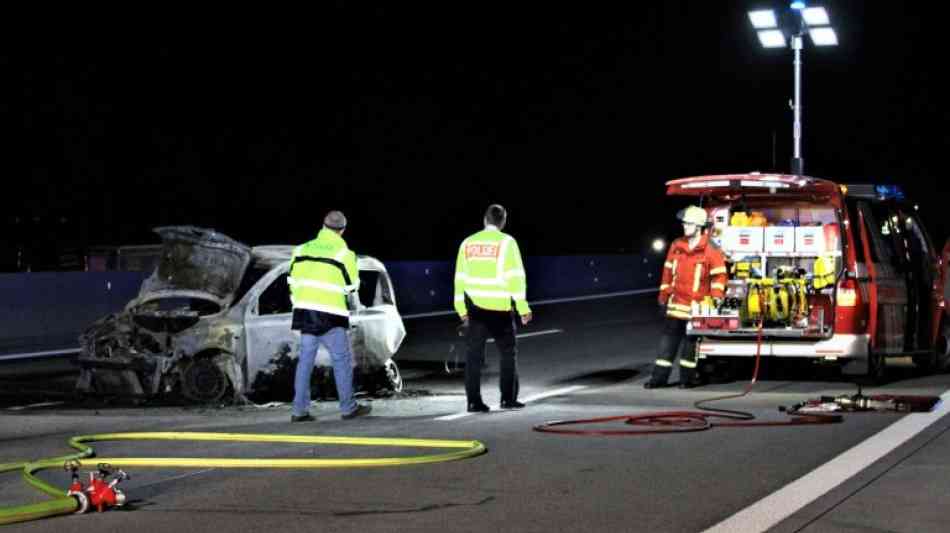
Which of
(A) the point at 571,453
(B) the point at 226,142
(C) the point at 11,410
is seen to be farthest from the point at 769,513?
(B) the point at 226,142

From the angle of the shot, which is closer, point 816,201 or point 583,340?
point 816,201

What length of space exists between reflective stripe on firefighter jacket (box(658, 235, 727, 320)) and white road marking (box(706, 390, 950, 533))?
10.2 feet

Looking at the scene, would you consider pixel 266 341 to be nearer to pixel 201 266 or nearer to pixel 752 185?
pixel 201 266

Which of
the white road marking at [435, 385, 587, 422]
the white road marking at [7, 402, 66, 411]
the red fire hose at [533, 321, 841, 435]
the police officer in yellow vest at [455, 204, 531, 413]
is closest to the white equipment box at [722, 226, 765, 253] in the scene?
the white road marking at [435, 385, 587, 422]

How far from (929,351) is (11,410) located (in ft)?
31.2

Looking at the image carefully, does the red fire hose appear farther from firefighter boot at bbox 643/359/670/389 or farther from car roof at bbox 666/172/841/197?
car roof at bbox 666/172/841/197

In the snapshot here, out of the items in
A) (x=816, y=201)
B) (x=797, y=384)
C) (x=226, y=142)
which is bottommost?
(x=797, y=384)

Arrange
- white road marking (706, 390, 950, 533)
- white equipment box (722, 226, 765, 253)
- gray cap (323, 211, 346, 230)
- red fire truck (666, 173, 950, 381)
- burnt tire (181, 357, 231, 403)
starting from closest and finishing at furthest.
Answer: white road marking (706, 390, 950, 533) < gray cap (323, 211, 346, 230) < burnt tire (181, 357, 231, 403) < red fire truck (666, 173, 950, 381) < white equipment box (722, 226, 765, 253)

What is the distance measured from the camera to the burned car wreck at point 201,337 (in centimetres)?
1373

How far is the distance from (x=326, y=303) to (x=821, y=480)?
5.15 metres

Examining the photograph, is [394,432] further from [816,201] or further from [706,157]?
[706,157]

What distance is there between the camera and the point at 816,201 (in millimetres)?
15383

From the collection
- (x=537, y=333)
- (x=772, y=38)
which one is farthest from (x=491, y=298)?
(x=772, y=38)

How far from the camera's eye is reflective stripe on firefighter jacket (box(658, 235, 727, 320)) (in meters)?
15.0
